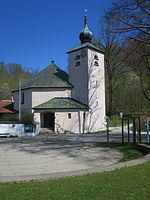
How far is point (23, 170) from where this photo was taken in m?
7.82

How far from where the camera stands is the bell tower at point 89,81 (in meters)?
27.2

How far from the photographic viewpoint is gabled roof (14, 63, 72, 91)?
2808 cm

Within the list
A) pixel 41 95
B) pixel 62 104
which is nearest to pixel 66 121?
pixel 62 104

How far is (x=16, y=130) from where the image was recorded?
22.2 metres

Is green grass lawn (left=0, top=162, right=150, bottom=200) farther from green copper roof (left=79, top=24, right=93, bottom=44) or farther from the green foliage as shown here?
the green foliage

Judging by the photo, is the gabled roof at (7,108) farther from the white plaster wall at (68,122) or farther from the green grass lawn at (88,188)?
the green grass lawn at (88,188)

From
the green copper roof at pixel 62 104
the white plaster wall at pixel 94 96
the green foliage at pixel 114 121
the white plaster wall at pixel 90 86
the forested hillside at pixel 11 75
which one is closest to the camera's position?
the green copper roof at pixel 62 104

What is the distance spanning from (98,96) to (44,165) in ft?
67.6

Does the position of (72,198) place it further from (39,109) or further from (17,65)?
(17,65)

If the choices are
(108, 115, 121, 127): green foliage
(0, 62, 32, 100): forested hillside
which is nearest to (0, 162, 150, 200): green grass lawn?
(108, 115, 121, 127): green foliage

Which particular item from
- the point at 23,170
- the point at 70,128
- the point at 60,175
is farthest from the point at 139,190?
the point at 70,128

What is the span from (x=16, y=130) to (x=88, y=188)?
1904cm

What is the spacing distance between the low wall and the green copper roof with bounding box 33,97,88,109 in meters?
4.00

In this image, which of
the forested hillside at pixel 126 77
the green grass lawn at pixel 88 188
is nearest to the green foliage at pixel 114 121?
the forested hillside at pixel 126 77
